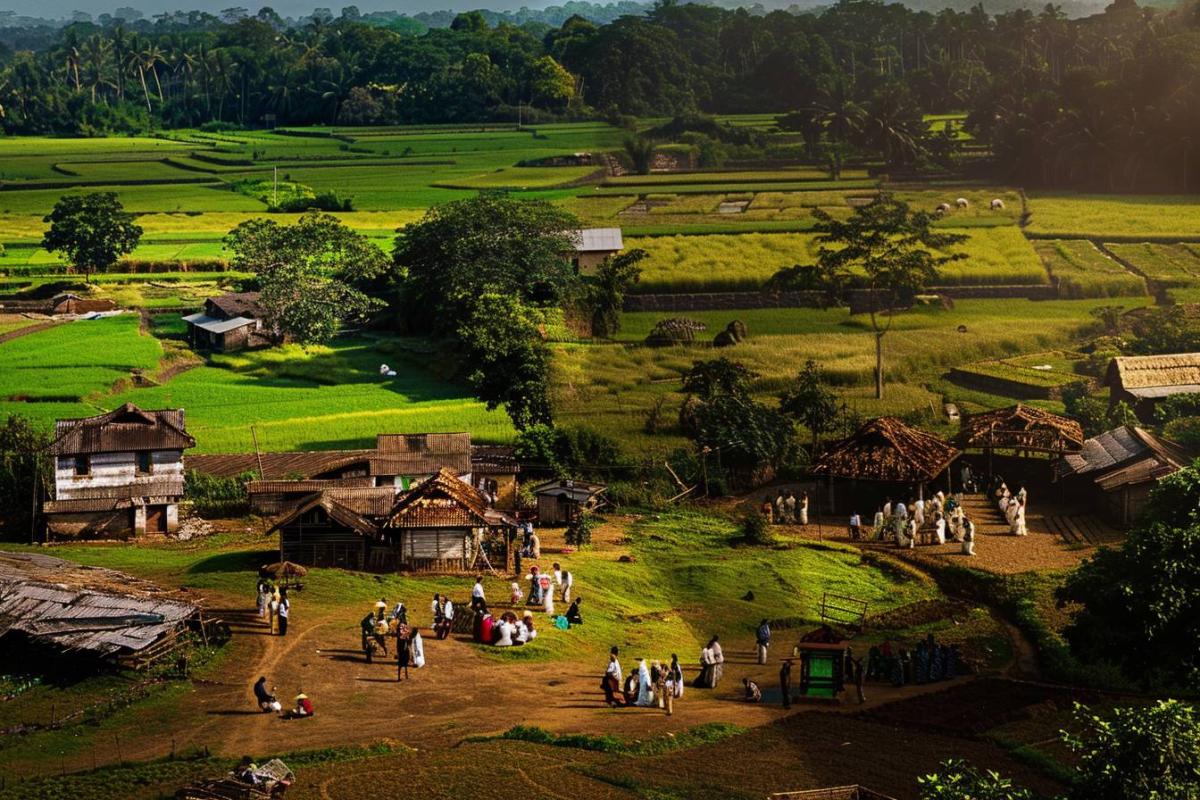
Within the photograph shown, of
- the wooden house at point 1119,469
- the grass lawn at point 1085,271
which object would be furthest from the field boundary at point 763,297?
the wooden house at point 1119,469

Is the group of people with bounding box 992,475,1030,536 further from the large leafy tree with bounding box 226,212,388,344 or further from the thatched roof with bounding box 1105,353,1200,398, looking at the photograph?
the large leafy tree with bounding box 226,212,388,344

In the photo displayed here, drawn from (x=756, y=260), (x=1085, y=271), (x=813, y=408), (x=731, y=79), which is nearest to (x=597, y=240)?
(x=756, y=260)

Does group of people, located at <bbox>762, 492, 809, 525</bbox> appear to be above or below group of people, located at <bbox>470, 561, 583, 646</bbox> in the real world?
below

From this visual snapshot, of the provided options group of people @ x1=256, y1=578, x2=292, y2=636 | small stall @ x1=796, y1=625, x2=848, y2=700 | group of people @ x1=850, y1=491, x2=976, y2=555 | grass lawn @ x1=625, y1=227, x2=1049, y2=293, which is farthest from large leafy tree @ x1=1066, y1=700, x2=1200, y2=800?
grass lawn @ x1=625, y1=227, x2=1049, y2=293

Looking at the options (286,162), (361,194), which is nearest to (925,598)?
(361,194)

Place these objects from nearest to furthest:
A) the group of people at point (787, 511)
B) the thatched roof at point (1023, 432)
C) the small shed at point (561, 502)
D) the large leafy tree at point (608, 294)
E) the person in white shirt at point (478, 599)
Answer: the person in white shirt at point (478, 599) → the small shed at point (561, 502) → the group of people at point (787, 511) → the thatched roof at point (1023, 432) → the large leafy tree at point (608, 294)

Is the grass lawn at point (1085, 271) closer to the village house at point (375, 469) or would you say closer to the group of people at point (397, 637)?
the village house at point (375, 469)
